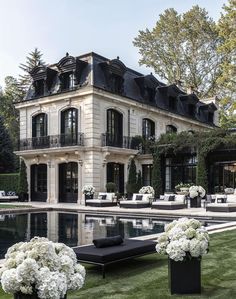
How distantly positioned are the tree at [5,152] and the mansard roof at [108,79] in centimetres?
748

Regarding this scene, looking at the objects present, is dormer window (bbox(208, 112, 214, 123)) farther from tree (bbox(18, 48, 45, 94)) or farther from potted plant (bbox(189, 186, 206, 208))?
tree (bbox(18, 48, 45, 94))

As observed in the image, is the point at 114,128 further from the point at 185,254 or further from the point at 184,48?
the point at 185,254

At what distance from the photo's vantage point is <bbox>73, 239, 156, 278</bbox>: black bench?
6.06 m

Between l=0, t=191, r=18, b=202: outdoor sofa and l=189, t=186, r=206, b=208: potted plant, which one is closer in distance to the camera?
l=189, t=186, r=206, b=208: potted plant

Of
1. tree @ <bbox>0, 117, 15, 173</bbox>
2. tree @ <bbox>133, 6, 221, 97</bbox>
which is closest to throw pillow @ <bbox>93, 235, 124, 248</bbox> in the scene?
tree @ <bbox>0, 117, 15, 173</bbox>

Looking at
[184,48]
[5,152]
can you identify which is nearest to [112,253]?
[5,152]

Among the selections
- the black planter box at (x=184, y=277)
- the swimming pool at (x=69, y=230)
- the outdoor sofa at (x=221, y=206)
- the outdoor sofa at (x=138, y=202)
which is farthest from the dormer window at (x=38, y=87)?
the black planter box at (x=184, y=277)

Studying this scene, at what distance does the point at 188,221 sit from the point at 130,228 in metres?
7.71

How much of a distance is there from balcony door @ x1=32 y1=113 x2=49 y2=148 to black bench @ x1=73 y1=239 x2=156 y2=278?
1969 cm

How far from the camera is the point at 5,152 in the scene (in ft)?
113

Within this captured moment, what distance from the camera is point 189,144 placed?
24.2m

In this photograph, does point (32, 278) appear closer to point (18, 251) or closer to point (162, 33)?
point (18, 251)

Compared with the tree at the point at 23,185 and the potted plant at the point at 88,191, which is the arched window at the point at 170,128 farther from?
the tree at the point at 23,185

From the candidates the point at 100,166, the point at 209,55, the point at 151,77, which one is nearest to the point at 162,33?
the point at 209,55
